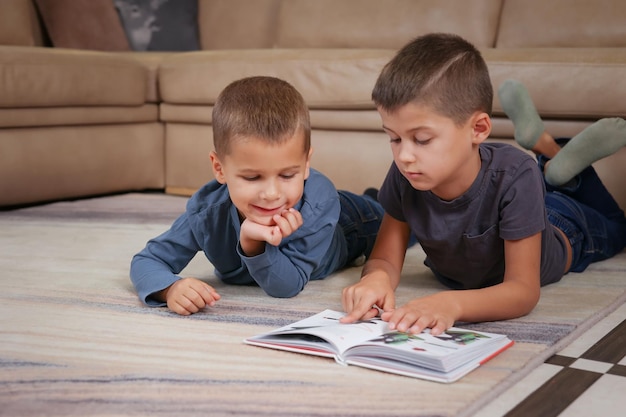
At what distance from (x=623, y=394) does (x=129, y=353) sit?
2.33ft

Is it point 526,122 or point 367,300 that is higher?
point 526,122

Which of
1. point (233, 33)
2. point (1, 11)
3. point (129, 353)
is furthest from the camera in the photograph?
point (233, 33)

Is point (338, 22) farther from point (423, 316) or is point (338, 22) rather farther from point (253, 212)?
point (423, 316)

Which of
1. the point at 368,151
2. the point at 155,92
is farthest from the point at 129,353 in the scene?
the point at 155,92

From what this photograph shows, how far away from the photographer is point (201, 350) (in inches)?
48.6

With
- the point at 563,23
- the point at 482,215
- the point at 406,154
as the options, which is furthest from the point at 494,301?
the point at 563,23

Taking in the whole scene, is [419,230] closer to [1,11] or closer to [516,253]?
[516,253]

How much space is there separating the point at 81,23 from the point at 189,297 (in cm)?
236

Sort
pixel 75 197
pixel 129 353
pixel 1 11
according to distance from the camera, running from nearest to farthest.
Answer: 1. pixel 129 353
2. pixel 75 197
3. pixel 1 11

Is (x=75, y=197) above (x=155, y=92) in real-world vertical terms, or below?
below

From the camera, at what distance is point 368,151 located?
2.60 m

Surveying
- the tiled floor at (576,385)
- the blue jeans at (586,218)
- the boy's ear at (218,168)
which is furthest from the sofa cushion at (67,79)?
the tiled floor at (576,385)

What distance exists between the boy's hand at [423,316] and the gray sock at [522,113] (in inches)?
33.9

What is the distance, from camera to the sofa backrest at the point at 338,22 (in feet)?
9.61
